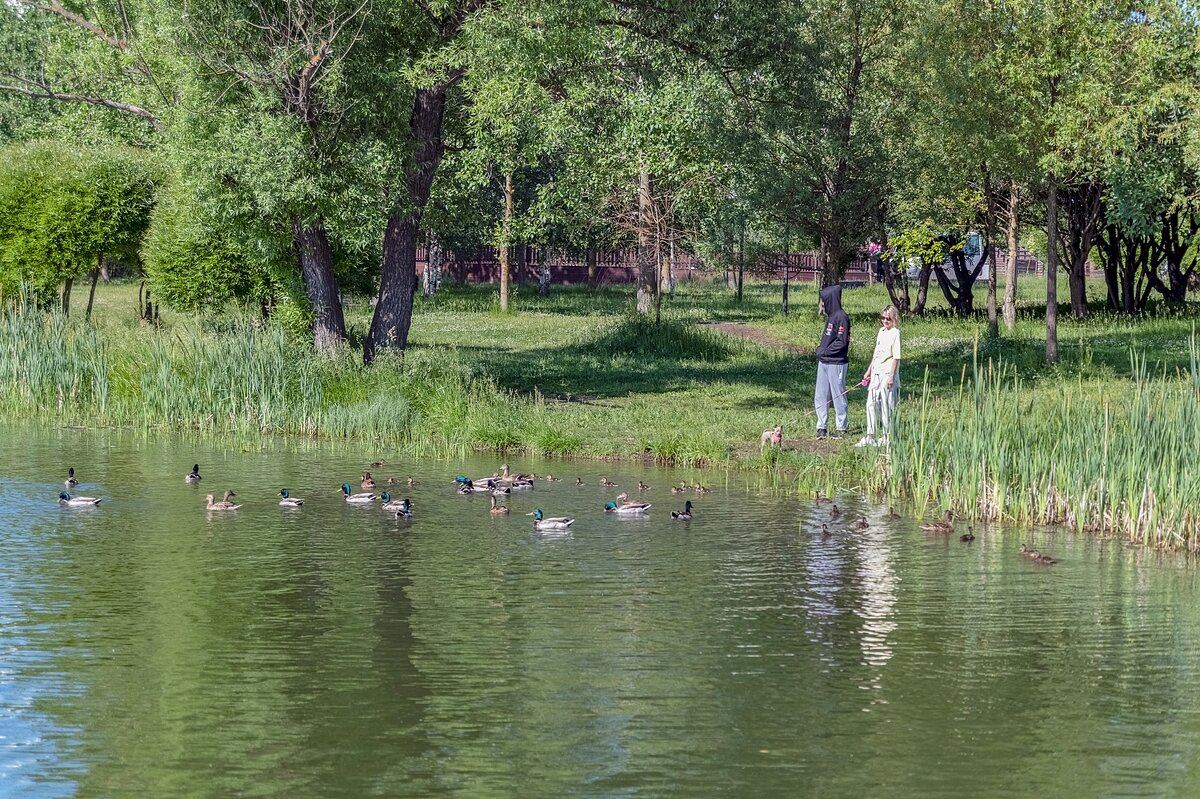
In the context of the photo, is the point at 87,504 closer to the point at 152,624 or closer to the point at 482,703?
the point at 152,624

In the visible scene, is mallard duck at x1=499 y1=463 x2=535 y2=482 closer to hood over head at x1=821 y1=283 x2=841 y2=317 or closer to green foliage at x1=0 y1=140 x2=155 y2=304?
hood over head at x1=821 y1=283 x2=841 y2=317

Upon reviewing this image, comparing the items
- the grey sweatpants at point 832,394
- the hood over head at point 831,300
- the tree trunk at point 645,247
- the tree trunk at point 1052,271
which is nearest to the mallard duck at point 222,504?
the grey sweatpants at point 832,394

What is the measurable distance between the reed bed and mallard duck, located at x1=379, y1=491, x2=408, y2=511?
5968mm

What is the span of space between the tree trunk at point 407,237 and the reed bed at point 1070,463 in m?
12.1

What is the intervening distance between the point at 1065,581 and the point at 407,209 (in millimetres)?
15098

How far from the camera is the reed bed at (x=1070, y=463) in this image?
15922 millimetres

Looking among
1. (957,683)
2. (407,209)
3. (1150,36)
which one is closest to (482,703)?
(957,683)

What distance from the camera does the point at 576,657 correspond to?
37.9ft

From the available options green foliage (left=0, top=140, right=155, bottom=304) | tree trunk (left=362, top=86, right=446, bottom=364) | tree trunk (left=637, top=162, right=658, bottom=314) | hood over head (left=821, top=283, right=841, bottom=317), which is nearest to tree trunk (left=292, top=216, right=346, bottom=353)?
tree trunk (left=362, top=86, right=446, bottom=364)

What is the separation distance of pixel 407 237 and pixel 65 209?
10807 millimetres

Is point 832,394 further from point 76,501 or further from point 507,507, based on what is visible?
point 76,501

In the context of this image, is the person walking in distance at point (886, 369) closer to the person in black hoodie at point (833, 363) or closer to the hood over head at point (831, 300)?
the person in black hoodie at point (833, 363)

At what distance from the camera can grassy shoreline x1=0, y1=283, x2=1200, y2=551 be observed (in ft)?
55.2

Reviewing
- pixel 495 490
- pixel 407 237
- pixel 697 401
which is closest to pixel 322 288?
pixel 407 237
